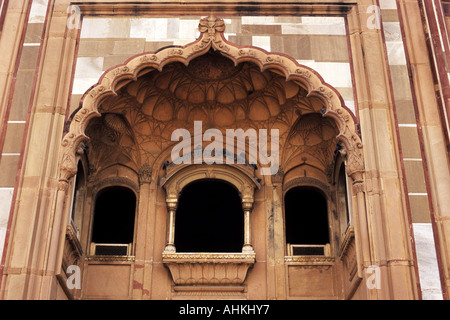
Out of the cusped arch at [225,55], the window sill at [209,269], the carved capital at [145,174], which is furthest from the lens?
the carved capital at [145,174]

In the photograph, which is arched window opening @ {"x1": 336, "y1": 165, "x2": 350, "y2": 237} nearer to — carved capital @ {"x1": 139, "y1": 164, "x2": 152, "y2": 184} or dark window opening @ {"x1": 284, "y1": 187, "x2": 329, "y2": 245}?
dark window opening @ {"x1": 284, "y1": 187, "x2": 329, "y2": 245}

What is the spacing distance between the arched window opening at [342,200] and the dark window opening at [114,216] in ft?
16.7

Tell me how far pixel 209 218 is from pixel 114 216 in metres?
2.42

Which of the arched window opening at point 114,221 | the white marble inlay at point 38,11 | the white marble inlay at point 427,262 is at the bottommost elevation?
the white marble inlay at point 427,262

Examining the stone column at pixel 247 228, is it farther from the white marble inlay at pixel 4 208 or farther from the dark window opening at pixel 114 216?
the white marble inlay at pixel 4 208

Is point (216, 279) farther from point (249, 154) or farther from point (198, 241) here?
point (249, 154)

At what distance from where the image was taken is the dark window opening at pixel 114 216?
15.8 m

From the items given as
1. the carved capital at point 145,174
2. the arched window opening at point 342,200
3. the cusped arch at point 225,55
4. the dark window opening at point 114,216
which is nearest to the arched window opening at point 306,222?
the arched window opening at point 342,200

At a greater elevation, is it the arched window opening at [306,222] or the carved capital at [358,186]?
the arched window opening at [306,222]

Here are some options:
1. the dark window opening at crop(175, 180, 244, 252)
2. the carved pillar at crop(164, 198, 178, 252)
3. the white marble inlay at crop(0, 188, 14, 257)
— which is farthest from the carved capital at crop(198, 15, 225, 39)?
the white marble inlay at crop(0, 188, 14, 257)

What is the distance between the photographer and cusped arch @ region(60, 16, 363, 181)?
1306 cm

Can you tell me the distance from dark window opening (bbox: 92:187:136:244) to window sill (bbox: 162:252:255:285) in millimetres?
1432
